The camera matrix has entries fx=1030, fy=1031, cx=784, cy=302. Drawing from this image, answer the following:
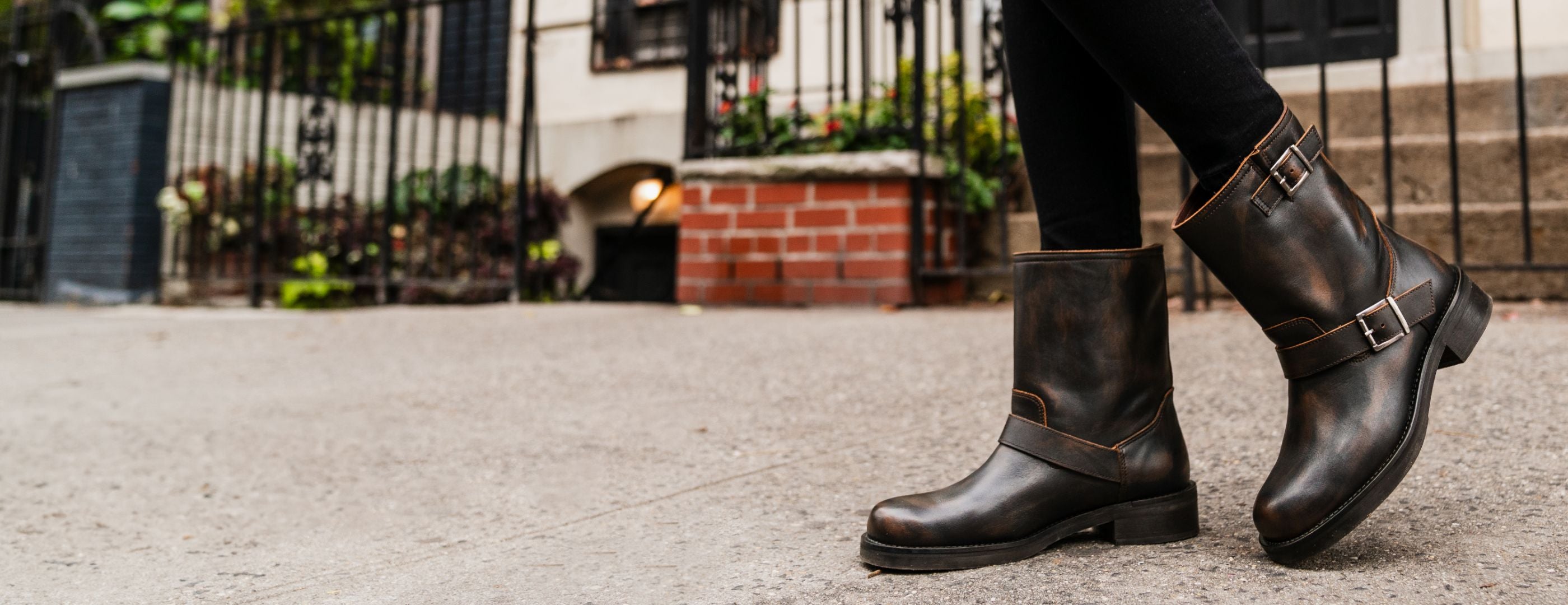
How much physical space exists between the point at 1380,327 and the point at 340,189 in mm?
6495

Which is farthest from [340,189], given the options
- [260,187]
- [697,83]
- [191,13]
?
[697,83]

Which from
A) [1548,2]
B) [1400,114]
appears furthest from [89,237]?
[1548,2]

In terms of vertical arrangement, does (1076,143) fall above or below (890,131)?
below

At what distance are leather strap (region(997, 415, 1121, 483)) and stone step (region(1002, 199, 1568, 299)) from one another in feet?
6.91

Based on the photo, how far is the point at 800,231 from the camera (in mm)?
3855

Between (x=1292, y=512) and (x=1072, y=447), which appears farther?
(x=1072, y=447)

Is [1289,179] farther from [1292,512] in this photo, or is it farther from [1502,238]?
[1502,238]

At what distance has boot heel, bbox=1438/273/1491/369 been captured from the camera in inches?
41.4

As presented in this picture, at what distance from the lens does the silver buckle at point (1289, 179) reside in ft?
3.28

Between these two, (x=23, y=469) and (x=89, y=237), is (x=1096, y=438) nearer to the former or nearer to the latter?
(x=23, y=469)

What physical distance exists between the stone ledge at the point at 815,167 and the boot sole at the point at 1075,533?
258cm

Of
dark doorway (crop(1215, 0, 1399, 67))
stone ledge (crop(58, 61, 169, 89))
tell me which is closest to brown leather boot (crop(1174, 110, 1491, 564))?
dark doorway (crop(1215, 0, 1399, 67))

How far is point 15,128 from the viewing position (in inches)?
257

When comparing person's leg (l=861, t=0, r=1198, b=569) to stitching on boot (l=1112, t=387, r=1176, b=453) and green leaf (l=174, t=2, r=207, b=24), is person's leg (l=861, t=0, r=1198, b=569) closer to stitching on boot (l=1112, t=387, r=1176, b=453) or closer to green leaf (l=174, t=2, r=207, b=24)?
stitching on boot (l=1112, t=387, r=1176, b=453)
